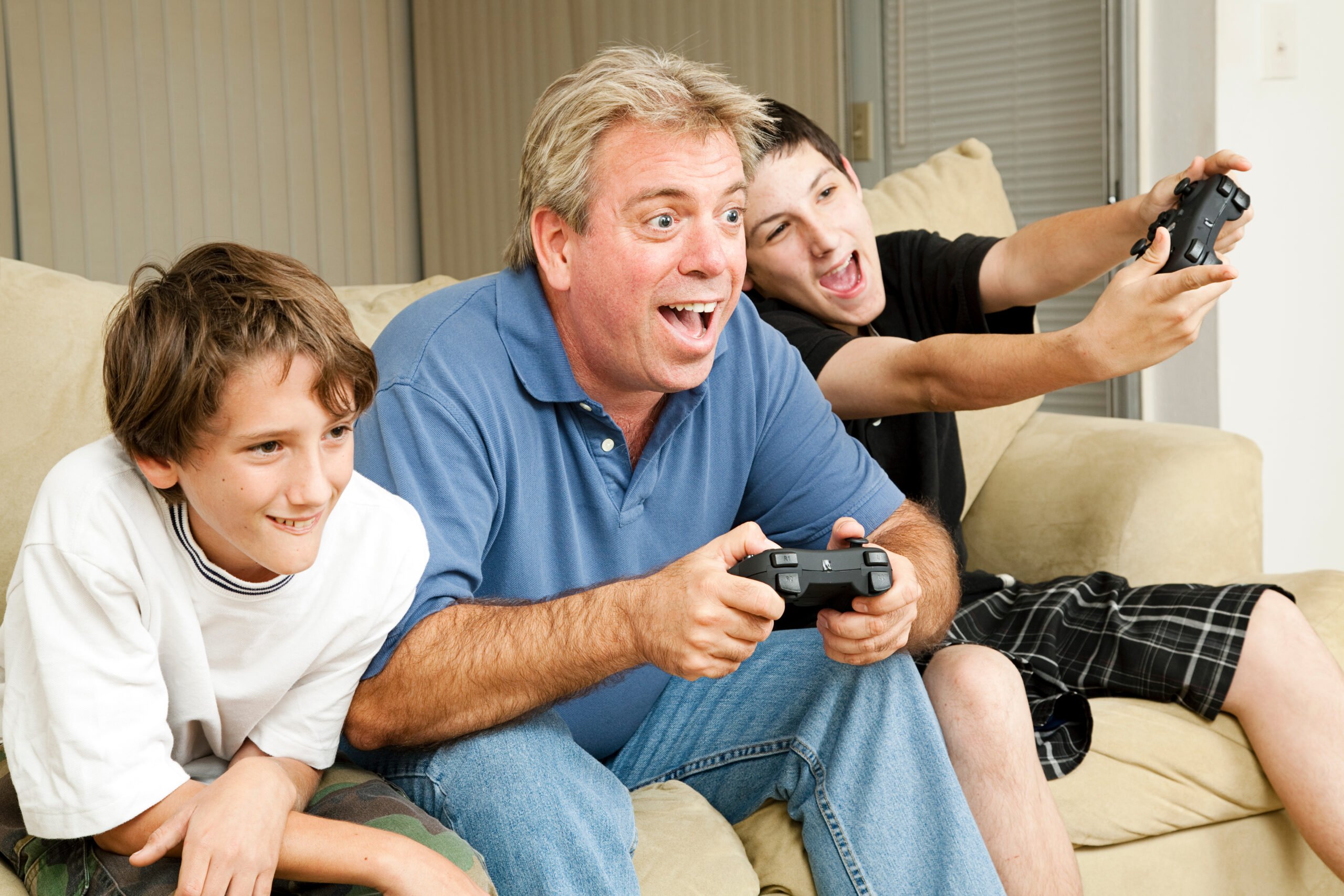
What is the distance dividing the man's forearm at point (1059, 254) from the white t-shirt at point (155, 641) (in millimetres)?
927

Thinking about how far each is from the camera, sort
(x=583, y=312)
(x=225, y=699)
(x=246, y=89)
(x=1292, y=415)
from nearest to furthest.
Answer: (x=225, y=699) < (x=583, y=312) < (x=1292, y=415) < (x=246, y=89)

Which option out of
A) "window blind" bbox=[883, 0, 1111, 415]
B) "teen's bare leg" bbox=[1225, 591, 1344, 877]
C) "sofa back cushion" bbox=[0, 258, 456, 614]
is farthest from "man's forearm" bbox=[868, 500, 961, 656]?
"window blind" bbox=[883, 0, 1111, 415]

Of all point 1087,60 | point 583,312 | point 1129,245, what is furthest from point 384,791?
point 1087,60

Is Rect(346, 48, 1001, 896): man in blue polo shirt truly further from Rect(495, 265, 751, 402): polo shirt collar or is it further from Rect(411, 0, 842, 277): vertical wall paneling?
Rect(411, 0, 842, 277): vertical wall paneling

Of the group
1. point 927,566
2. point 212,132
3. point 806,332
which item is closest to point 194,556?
point 927,566

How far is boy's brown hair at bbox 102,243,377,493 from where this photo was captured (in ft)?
2.63

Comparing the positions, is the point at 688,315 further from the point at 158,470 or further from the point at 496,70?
the point at 496,70

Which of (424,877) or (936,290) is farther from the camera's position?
(936,290)

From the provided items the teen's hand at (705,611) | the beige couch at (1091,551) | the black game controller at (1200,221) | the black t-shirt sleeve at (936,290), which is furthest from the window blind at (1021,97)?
the teen's hand at (705,611)

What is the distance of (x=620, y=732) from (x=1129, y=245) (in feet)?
2.78

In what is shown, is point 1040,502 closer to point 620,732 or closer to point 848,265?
point 848,265

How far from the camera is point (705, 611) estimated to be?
887 millimetres

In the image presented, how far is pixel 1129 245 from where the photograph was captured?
4.78 ft

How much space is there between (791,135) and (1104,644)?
71cm
